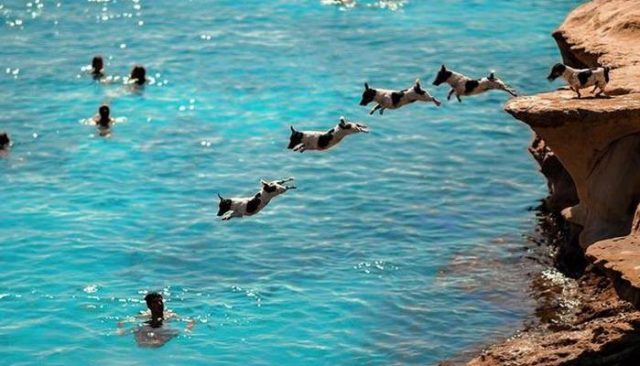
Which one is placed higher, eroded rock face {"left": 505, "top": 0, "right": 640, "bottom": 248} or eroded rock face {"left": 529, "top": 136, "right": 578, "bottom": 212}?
eroded rock face {"left": 505, "top": 0, "right": 640, "bottom": 248}

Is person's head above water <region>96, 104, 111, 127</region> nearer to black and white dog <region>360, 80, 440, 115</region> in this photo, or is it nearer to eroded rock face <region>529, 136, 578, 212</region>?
eroded rock face <region>529, 136, 578, 212</region>

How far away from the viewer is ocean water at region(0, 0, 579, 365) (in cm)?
2306

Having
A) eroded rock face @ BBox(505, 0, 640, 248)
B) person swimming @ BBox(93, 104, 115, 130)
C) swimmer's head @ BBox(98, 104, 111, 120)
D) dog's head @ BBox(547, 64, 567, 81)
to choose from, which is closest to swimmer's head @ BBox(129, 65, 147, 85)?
person swimming @ BBox(93, 104, 115, 130)

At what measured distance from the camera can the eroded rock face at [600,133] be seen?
2081cm

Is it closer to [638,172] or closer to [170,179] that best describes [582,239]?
[638,172]

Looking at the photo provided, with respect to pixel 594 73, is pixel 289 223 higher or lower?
lower

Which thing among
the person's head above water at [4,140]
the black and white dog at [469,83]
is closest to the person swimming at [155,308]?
the black and white dog at [469,83]

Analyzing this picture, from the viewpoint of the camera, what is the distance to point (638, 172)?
22.0m

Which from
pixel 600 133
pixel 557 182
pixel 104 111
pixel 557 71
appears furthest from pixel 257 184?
pixel 557 71

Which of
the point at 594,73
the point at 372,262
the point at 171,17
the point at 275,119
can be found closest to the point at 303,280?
the point at 372,262

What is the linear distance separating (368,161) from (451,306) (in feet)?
26.0

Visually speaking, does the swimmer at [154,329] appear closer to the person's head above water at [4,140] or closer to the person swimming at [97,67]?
the person's head above water at [4,140]

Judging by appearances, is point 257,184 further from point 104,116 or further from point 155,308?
point 155,308

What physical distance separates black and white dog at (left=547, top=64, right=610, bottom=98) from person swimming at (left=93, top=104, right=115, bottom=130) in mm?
14246
